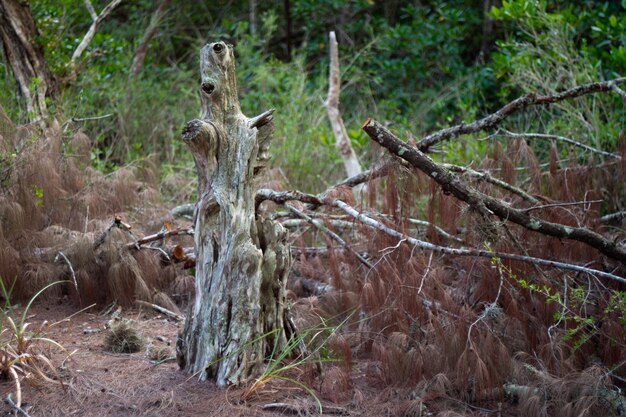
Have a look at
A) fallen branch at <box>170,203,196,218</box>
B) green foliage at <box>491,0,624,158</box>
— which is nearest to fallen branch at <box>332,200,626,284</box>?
fallen branch at <box>170,203,196,218</box>

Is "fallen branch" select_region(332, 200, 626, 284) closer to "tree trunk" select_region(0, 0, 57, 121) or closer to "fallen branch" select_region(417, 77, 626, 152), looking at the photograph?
"fallen branch" select_region(417, 77, 626, 152)

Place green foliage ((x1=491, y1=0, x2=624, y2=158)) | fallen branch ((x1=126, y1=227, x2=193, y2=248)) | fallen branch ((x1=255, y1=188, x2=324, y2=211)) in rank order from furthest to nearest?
green foliage ((x1=491, y1=0, x2=624, y2=158))
fallen branch ((x1=126, y1=227, x2=193, y2=248))
fallen branch ((x1=255, y1=188, x2=324, y2=211))

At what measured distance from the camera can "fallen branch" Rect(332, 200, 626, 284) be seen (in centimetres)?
361

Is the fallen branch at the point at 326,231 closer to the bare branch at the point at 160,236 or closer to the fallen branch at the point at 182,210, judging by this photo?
the bare branch at the point at 160,236

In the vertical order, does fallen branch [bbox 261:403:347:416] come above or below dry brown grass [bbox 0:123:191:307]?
below

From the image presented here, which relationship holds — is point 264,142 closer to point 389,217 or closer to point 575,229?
point 389,217

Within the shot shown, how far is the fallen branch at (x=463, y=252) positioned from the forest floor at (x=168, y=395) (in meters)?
0.71

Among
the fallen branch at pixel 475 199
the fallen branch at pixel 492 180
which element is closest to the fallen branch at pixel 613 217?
the fallen branch at pixel 492 180

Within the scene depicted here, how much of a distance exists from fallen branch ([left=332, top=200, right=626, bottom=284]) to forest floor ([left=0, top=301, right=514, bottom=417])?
71 centimetres

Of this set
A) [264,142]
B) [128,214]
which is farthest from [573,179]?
→ [128,214]

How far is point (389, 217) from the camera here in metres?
4.21

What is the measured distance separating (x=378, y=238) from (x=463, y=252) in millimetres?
559

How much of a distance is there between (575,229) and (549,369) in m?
0.77

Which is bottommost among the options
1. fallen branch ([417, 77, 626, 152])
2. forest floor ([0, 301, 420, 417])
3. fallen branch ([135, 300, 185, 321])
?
fallen branch ([135, 300, 185, 321])
